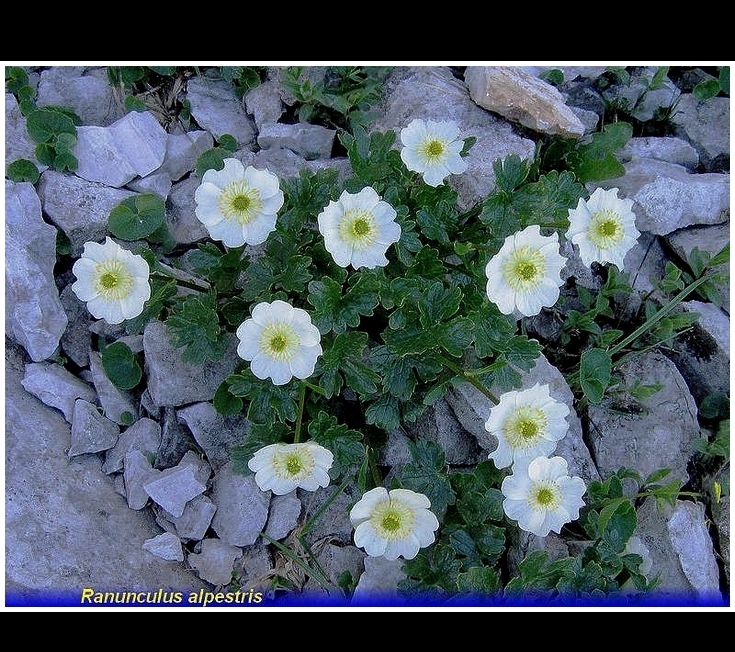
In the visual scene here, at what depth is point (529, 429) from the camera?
2.76m

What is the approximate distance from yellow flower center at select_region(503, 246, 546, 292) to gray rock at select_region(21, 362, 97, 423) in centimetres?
178

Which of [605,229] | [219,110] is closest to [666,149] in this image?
[605,229]

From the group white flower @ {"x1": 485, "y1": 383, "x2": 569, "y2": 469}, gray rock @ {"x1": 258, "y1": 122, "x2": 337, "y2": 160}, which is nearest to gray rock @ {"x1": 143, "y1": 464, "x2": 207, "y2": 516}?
white flower @ {"x1": 485, "y1": 383, "x2": 569, "y2": 469}

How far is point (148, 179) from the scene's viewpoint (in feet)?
11.0

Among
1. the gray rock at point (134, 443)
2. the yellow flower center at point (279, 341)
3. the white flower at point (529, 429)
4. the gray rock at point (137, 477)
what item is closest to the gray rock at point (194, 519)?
the gray rock at point (137, 477)

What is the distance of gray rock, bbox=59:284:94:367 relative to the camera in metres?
3.14

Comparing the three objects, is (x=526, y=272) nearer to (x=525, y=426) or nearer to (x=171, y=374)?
(x=525, y=426)

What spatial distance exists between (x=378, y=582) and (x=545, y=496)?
0.74m

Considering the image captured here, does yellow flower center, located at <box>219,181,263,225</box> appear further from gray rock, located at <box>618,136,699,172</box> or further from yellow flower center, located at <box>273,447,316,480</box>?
gray rock, located at <box>618,136,699,172</box>

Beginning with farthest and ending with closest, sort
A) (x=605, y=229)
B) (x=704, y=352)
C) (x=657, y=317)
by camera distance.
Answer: (x=704, y=352) < (x=657, y=317) < (x=605, y=229)

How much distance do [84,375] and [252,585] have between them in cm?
113

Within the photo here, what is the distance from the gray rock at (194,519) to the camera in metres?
2.97

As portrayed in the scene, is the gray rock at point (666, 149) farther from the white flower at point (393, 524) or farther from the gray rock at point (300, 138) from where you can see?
the white flower at point (393, 524)

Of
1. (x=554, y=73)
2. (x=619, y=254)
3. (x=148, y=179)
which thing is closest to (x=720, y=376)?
(x=619, y=254)
